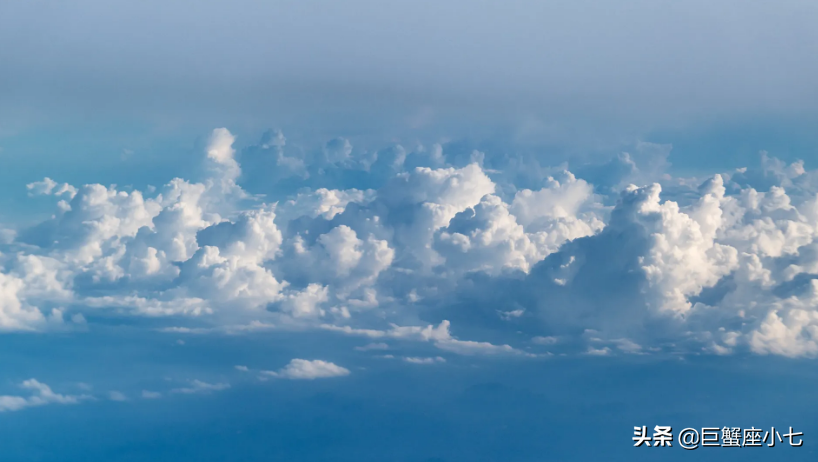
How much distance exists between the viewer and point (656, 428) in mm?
87562

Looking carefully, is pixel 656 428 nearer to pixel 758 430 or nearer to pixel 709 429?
pixel 709 429

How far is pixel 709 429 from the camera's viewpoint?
8712cm

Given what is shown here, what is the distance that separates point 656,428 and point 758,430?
727 inches

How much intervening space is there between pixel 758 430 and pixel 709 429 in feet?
29.1

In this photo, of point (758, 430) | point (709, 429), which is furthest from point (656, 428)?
point (758, 430)

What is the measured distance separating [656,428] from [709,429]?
31.5 ft

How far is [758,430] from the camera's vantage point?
8681cm
